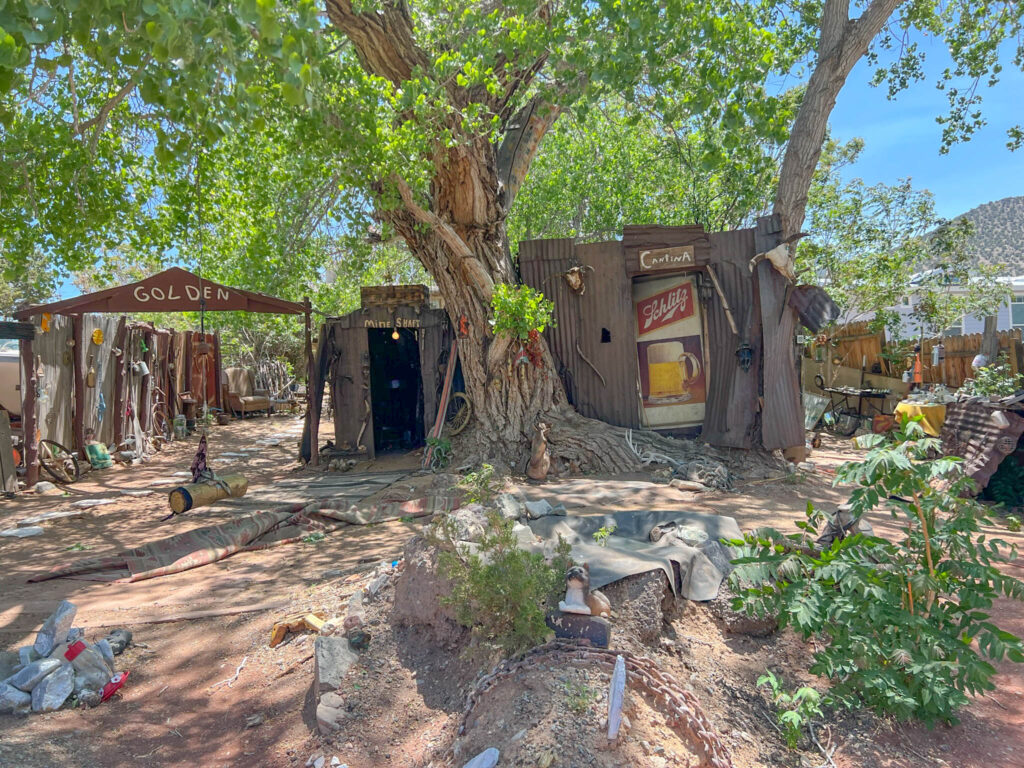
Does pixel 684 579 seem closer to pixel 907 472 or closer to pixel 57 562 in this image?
pixel 907 472

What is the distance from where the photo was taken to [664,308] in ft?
31.2

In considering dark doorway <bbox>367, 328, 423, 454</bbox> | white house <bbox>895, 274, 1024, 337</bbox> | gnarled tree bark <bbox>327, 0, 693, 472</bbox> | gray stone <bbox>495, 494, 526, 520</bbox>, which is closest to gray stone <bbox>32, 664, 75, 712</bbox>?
gray stone <bbox>495, 494, 526, 520</bbox>

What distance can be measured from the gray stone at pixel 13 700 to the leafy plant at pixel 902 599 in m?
3.55

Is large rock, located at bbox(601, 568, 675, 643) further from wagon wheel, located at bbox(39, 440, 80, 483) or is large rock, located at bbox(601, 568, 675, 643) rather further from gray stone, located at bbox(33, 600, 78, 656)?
wagon wheel, located at bbox(39, 440, 80, 483)

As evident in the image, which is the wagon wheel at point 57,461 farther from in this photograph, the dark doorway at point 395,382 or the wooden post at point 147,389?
the dark doorway at point 395,382

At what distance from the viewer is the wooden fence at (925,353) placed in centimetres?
1222

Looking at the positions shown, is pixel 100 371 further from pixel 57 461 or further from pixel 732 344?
pixel 732 344

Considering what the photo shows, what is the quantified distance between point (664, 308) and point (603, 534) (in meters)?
5.81

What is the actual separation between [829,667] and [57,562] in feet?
20.2

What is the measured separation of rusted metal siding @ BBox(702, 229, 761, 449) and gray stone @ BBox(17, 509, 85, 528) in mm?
7861

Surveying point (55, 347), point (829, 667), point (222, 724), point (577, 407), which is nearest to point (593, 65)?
point (577, 407)

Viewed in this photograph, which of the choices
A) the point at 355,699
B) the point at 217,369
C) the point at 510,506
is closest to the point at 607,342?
the point at 510,506

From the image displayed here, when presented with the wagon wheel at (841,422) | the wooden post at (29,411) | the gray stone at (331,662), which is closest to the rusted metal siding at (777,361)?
the wagon wheel at (841,422)

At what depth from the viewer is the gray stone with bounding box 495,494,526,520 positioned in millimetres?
4949
